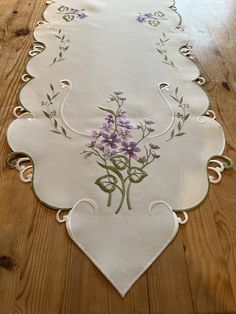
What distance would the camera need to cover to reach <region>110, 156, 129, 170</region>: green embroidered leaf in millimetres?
955

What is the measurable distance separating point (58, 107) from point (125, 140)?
0.26 meters

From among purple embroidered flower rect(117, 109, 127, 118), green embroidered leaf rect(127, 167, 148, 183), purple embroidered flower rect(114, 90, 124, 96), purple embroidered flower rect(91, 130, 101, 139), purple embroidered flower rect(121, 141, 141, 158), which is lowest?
green embroidered leaf rect(127, 167, 148, 183)

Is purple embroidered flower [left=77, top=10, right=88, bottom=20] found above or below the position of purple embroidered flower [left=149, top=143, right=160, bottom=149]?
above

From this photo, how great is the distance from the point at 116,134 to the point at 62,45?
1.77ft

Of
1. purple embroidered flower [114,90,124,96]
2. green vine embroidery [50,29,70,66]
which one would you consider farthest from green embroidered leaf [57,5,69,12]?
purple embroidered flower [114,90,124,96]

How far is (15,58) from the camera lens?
Result: 50.6 inches

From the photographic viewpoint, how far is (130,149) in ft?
3.28

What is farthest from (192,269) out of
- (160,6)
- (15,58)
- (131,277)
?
(160,6)

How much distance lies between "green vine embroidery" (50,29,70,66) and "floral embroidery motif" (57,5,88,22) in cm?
11

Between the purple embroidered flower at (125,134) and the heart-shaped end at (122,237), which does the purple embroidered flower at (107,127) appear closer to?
the purple embroidered flower at (125,134)

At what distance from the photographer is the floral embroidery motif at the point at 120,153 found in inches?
36.1

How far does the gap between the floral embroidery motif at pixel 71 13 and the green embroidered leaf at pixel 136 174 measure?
87cm

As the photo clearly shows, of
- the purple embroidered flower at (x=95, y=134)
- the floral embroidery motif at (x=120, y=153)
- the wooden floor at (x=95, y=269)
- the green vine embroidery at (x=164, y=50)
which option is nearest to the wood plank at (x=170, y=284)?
the wooden floor at (x=95, y=269)

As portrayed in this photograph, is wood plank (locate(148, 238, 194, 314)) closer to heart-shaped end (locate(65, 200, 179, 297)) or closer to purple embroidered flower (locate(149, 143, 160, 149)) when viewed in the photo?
heart-shaped end (locate(65, 200, 179, 297))
